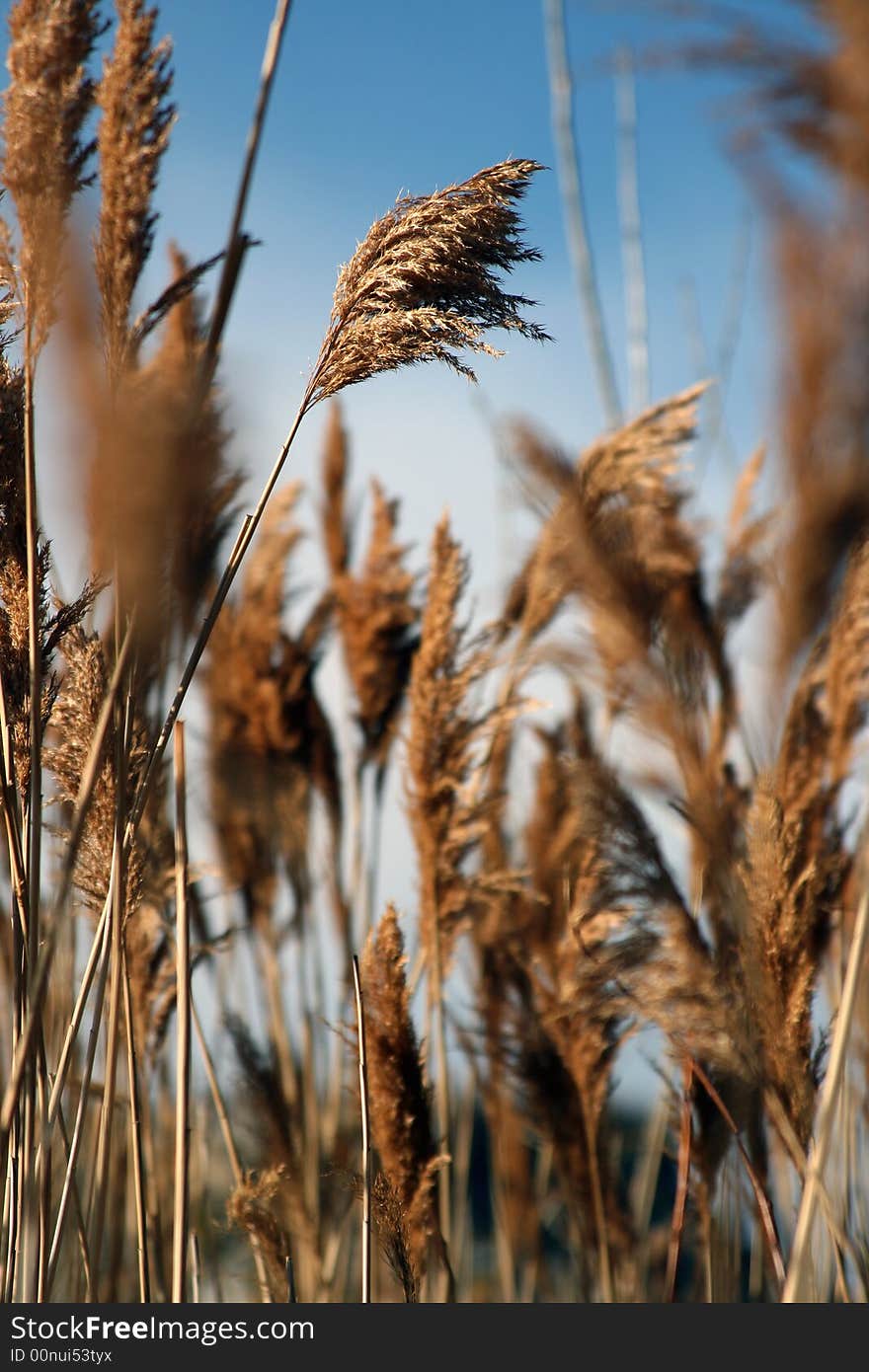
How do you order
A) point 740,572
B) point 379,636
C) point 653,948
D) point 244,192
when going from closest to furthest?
point 244,192 → point 653,948 → point 740,572 → point 379,636

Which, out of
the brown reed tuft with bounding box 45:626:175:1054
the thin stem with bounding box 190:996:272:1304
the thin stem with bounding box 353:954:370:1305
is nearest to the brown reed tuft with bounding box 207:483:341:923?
the thin stem with bounding box 190:996:272:1304

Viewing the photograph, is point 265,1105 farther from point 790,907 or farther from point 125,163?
point 125,163

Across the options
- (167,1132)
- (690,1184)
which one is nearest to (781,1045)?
(690,1184)

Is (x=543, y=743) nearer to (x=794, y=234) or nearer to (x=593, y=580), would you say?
(x=593, y=580)

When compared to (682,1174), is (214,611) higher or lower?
higher

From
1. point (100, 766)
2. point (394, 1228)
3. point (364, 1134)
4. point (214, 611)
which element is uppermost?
point (214, 611)

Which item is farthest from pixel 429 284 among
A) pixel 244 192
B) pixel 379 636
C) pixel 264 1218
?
pixel 379 636

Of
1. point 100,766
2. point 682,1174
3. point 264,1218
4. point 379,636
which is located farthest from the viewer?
point 379,636

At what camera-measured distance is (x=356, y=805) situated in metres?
2.90

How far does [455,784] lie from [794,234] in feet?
4.67

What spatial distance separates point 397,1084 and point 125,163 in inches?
49.4

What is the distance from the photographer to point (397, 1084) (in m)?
1.55

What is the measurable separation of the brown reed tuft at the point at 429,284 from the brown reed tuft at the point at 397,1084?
765 mm

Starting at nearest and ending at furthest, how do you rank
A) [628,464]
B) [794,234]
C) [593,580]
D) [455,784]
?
[794,234], [593,580], [628,464], [455,784]
